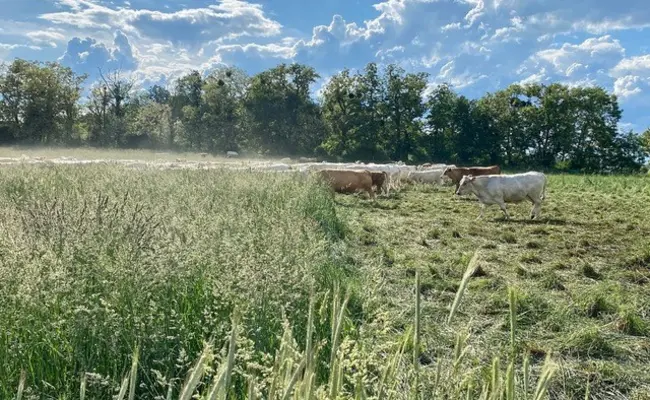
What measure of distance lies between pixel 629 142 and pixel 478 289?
5454 centimetres

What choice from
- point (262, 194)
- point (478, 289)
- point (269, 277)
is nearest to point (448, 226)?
point (262, 194)

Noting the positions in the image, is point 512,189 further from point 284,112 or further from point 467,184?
point 284,112

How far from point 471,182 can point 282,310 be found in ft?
43.5

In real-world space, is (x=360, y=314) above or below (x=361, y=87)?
below

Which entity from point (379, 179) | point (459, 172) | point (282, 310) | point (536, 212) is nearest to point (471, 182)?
point (536, 212)

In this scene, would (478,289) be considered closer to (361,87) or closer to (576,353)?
(576,353)

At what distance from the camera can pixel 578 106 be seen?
5306cm

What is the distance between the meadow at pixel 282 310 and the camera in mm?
1585

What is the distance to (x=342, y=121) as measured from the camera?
59.4 meters

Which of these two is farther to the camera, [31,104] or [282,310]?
[31,104]

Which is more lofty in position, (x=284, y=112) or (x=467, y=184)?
(x=284, y=112)

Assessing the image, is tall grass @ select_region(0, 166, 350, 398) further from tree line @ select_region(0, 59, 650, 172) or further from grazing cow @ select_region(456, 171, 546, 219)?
tree line @ select_region(0, 59, 650, 172)

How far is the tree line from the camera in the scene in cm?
5288

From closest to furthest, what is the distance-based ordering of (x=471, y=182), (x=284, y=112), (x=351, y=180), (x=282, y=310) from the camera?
(x=282, y=310)
(x=471, y=182)
(x=351, y=180)
(x=284, y=112)
